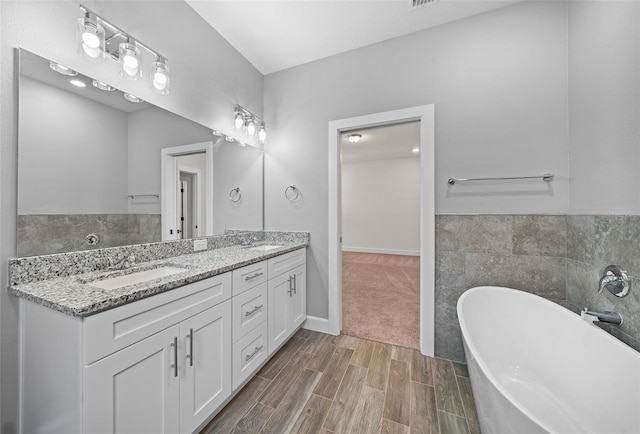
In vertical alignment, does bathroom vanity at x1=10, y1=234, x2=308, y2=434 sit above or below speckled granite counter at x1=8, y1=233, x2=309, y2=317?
below

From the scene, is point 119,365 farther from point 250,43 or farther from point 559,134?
point 559,134

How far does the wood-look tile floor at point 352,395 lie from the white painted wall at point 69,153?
1.44m

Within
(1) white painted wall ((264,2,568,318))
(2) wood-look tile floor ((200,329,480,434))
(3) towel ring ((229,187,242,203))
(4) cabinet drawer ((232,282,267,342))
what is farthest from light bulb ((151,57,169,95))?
(2) wood-look tile floor ((200,329,480,434))

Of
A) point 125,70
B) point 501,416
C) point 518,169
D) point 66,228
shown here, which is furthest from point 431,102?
point 66,228

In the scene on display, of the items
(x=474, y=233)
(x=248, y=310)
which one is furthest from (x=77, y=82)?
(x=474, y=233)

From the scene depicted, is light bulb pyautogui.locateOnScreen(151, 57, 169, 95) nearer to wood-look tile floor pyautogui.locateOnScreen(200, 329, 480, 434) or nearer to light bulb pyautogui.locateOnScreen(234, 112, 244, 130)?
light bulb pyautogui.locateOnScreen(234, 112, 244, 130)

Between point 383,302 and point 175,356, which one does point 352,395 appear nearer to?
point 175,356

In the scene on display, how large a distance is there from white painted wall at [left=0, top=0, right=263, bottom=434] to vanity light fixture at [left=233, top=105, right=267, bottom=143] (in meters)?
0.07

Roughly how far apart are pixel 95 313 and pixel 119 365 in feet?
0.77

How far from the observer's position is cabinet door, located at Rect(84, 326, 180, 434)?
81 centimetres

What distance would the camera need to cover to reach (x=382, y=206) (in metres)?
6.41

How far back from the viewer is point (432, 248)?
193 cm

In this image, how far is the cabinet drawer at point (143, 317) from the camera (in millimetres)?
811

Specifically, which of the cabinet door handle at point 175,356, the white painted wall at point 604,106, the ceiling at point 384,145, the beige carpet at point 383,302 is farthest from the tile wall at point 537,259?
the ceiling at point 384,145
